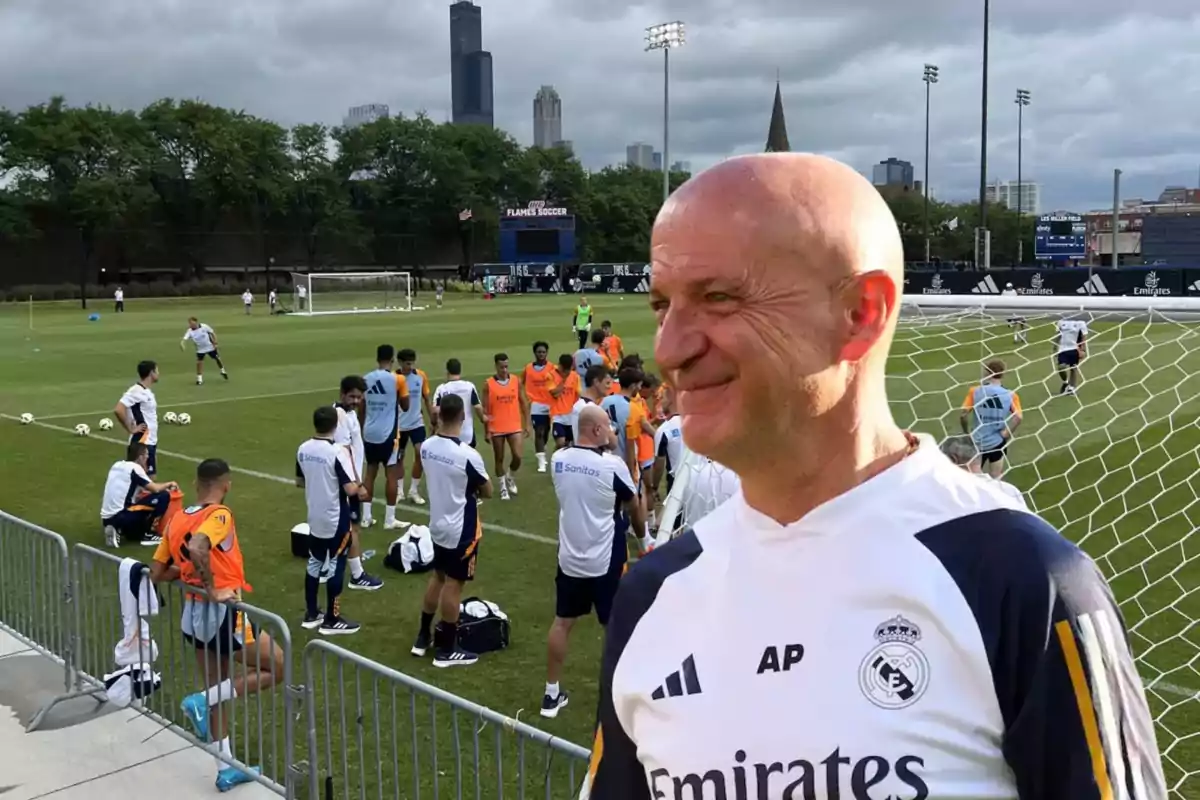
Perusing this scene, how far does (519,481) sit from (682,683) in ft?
42.0

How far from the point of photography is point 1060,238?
2403 inches

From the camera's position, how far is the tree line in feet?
235

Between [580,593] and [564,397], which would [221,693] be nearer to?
[580,593]

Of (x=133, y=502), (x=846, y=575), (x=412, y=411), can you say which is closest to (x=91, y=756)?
(x=133, y=502)

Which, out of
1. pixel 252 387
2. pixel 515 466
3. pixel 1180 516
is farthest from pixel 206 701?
pixel 252 387

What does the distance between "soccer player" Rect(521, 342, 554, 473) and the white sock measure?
28.1 feet

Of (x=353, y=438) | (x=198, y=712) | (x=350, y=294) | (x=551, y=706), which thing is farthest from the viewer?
(x=350, y=294)

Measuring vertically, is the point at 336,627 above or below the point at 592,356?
below

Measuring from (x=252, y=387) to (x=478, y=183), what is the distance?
234 feet

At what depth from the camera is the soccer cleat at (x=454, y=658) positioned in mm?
7523

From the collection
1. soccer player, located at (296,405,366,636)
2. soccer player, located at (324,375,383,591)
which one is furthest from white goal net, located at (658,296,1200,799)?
soccer player, located at (324,375,383,591)

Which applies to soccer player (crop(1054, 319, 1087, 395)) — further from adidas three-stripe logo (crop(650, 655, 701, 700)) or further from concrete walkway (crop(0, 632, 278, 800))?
adidas three-stripe logo (crop(650, 655, 701, 700))

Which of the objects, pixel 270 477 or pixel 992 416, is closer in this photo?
pixel 992 416

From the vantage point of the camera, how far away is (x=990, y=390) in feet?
36.0
